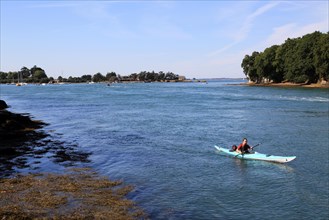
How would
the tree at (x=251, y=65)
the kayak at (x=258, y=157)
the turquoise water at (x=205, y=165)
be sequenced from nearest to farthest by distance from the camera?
1. the turquoise water at (x=205, y=165)
2. the kayak at (x=258, y=157)
3. the tree at (x=251, y=65)

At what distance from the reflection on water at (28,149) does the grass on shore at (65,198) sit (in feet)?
10.8

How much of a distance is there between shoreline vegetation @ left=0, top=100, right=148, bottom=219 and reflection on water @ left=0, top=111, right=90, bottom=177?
0.59 meters

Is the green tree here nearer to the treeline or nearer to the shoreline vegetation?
the treeline

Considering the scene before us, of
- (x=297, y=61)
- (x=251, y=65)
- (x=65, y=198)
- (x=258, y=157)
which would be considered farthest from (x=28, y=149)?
(x=251, y=65)

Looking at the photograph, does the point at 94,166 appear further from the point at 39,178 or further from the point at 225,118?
the point at 225,118

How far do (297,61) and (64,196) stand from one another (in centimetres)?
14255

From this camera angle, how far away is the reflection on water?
89.7ft

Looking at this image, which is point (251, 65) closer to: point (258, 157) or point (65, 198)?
point (258, 157)

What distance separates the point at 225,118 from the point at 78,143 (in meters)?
27.2

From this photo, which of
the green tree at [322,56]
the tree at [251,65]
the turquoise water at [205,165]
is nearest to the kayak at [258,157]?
the turquoise water at [205,165]

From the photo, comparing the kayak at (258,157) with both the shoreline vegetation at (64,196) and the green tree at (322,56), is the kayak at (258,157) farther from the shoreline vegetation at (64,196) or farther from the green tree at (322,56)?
the green tree at (322,56)

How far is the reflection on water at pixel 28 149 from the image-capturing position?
89.7ft

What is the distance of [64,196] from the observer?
19578 millimetres

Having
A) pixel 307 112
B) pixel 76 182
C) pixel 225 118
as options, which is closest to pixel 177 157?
pixel 76 182
